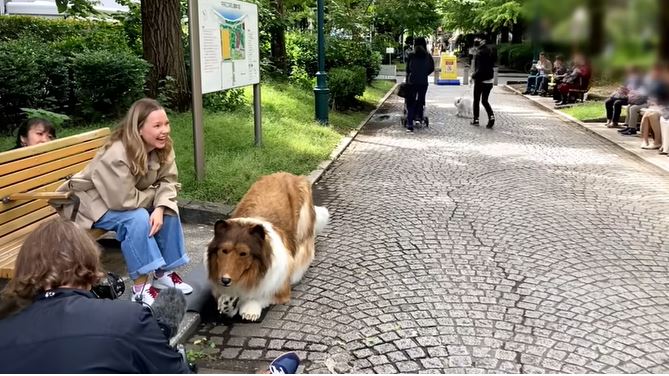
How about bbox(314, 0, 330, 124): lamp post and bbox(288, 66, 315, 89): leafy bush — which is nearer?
bbox(314, 0, 330, 124): lamp post

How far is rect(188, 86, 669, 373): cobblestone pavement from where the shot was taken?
3820 mm

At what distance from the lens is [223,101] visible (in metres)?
12.6

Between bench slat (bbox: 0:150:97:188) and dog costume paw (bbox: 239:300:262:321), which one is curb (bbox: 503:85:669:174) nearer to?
dog costume paw (bbox: 239:300:262:321)

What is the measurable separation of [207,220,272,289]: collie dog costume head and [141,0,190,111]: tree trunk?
688cm

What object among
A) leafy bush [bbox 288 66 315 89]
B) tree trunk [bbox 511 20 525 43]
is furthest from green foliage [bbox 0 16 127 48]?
tree trunk [bbox 511 20 525 43]

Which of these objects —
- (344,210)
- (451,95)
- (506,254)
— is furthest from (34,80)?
(451,95)

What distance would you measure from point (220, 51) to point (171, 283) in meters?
4.38

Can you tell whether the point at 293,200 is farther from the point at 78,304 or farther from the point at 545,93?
the point at 545,93

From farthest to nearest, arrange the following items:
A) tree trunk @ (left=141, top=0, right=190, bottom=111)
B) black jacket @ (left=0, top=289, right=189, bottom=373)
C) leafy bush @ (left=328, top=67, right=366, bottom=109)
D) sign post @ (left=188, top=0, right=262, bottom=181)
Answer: leafy bush @ (left=328, top=67, right=366, bottom=109), tree trunk @ (left=141, top=0, right=190, bottom=111), sign post @ (left=188, top=0, right=262, bottom=181), black jacket @ (left=0, top=289, right=189, bottom=373)

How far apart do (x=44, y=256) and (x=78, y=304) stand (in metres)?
0.28

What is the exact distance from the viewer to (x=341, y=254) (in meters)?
5.76

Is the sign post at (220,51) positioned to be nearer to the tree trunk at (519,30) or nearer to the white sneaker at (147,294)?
the white sneaker at (147,294)

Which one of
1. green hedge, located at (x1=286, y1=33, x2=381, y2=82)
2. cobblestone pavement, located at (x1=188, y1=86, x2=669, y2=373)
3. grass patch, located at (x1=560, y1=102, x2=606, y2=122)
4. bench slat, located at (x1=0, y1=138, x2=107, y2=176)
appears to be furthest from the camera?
green hedge, located at (x1=286, y1=33, x2=381, y2=82)

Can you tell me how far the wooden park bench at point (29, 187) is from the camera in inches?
161
